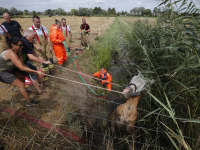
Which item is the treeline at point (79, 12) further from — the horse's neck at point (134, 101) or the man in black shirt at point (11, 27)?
the man in black shirt at point (11, 27)

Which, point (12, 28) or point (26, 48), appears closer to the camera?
point (26, 48)

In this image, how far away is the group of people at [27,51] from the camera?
2.26 metres

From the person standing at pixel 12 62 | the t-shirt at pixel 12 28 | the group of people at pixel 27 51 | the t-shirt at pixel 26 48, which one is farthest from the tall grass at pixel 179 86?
the t-shirt at pixel 12 28

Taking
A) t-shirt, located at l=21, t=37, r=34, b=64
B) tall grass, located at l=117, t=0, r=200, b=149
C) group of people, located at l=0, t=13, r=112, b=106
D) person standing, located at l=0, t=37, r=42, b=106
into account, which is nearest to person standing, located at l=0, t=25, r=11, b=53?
group of people, located at l=0, t=13, r=112, b=106

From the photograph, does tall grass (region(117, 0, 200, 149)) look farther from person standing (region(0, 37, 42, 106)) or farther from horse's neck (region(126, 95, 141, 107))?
person standing (region(0, 37, 42, 106))

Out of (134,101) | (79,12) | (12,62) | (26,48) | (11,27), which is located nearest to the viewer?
(134,101)

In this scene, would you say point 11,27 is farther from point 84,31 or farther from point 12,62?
point 84,31

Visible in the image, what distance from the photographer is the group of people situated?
2264 millimetres

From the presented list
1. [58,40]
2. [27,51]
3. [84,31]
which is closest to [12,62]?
[27,51]

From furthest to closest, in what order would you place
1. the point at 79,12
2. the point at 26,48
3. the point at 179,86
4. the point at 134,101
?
the point at 79,12 → the point at 26,48 → the point at 134,101 → the point at 179,86

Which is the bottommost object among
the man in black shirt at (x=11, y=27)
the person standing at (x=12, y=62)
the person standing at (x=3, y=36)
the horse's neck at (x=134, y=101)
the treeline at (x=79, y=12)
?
the horse's neck at (x=134, y=101)

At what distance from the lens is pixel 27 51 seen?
274cm

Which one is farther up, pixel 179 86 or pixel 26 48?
pixel 26 48

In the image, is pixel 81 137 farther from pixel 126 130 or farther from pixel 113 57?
pixel 113 57
